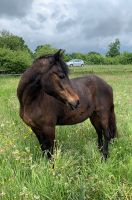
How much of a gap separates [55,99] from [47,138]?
646 millimetres

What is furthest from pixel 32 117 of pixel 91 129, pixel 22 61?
pixel 22 61

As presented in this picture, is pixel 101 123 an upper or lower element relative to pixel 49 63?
lower

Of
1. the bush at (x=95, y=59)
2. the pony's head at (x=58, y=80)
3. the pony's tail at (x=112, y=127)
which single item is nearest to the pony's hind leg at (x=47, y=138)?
the pony's head at (x=58, y=80)

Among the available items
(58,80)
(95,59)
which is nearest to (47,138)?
(58,80)

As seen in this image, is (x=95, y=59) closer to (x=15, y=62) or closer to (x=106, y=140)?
(x=15, y=62)

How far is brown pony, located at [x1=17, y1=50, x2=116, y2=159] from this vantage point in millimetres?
5891

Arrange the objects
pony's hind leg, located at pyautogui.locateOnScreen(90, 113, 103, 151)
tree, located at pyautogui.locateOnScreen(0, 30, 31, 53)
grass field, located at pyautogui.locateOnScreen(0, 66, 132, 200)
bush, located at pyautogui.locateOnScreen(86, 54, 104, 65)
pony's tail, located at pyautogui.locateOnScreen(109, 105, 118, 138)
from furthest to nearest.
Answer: bush, located at pyautogui.locateOnScreen(86, 54, 104, 65) → tree, located at pyautogui.locateOnScreen(0, 30, 31, 53) → pony's tail, located at pyautogui.locateOnScreen(109, 105, 118, 138) → pony's hind leg, located at pyautogui.locateOnScreen(90, 113, 103, 151) → grass field, located at pyautogui.locateOnScreen(0, 66, 132, 200)

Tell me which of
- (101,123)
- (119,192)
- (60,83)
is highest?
(60,83)

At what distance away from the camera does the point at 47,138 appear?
21.2 ft

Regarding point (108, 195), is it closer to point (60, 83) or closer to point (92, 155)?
point (92, 155)

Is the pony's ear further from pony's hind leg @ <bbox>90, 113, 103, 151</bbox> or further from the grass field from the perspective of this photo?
pony's hind leg @ <bbox>90, 113, 103, 151</bbox>

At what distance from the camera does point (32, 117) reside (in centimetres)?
628

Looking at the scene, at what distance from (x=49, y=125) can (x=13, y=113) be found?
4.87 meters

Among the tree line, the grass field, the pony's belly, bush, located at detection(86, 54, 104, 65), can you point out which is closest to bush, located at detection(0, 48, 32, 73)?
the tree line
